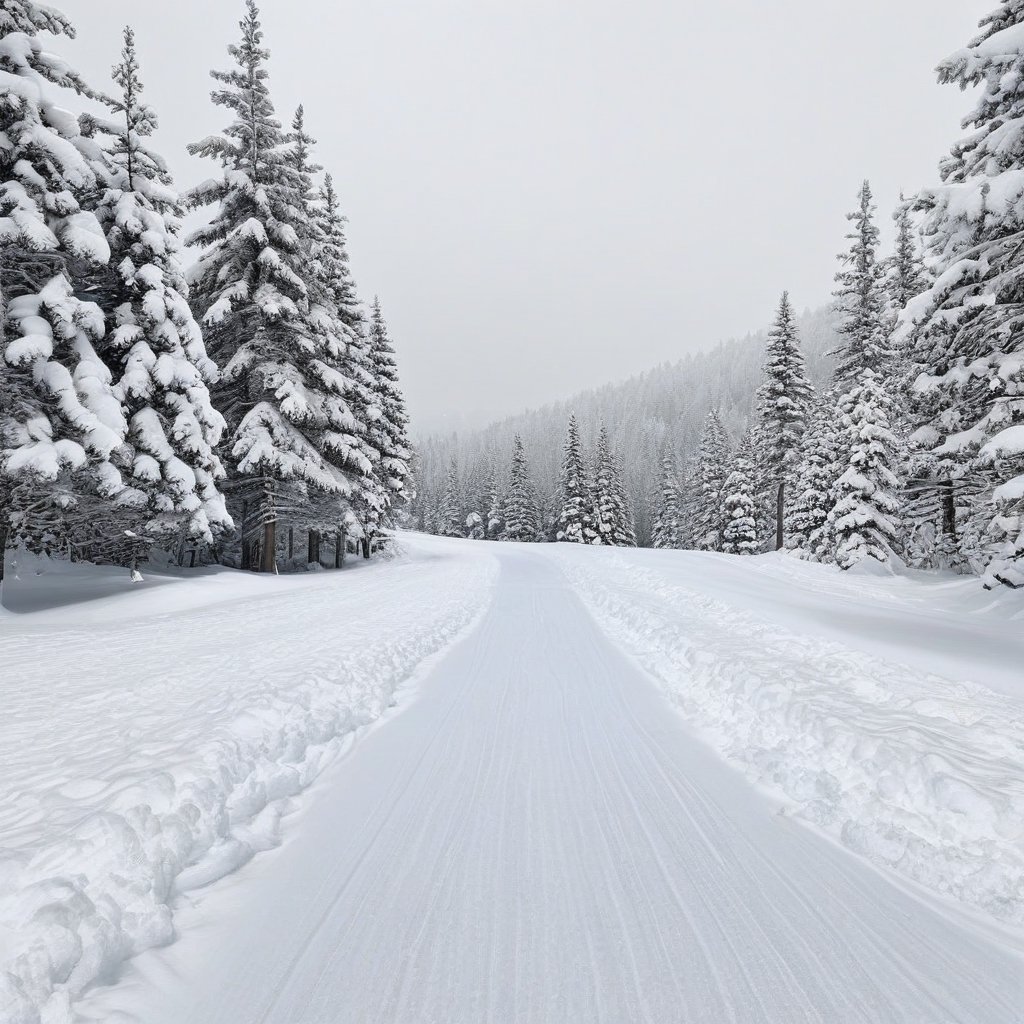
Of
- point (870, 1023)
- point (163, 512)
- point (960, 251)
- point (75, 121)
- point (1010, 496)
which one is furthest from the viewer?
point (163, 512)

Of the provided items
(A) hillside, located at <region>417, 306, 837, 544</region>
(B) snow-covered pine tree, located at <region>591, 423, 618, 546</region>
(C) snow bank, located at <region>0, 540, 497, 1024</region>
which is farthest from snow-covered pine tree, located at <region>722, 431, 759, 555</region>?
(A) hillside, located at <region>417, 306, 837, 544</region>

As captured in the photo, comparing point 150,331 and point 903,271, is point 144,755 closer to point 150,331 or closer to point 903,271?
point 150,331

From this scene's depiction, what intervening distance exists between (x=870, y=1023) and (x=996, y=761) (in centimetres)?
259

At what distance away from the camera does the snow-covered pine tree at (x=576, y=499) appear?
47625 mm

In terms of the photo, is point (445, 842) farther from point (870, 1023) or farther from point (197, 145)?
point (197, 145)

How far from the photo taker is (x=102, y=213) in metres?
12.9

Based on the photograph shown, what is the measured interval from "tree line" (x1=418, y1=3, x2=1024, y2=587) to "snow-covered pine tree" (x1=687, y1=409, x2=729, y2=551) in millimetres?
160

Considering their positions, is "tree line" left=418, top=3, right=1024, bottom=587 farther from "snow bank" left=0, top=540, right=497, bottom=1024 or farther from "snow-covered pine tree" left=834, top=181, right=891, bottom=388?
"snow bank" left=0, top=540, right=497, bottom=1024

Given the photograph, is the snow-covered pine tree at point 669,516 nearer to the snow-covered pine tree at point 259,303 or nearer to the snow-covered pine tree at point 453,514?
the snow-covered pine tree at point 453,514

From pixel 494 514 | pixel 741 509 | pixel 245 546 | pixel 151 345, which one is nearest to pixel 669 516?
pixel 741 509

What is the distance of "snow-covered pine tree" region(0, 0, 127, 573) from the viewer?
9.95 metres

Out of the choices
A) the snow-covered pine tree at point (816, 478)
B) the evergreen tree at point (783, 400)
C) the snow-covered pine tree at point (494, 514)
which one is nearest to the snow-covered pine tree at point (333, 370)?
the snow-covered pine tree at point (816, 478)

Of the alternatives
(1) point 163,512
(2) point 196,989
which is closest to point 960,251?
(2) point 196,989

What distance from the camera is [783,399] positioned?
103 feet
